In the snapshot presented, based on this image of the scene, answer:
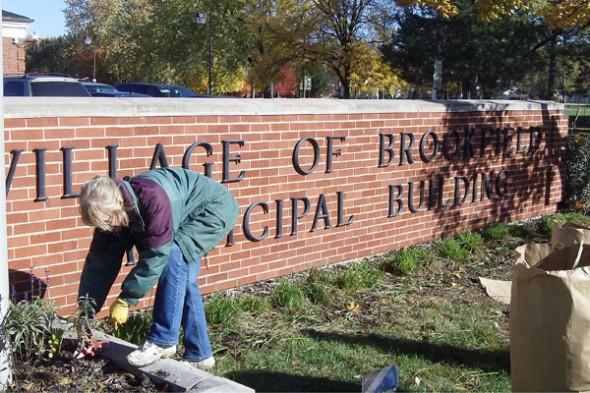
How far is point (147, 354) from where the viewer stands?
3912 millimetres

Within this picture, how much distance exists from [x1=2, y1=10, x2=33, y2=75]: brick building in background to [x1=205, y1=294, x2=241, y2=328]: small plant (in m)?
22.2

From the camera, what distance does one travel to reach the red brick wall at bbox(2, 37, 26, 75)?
2546cm

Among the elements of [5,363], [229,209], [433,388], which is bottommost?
[433,388]

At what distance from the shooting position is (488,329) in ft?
18.3

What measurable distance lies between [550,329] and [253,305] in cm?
255

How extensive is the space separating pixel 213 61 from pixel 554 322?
1193 inches

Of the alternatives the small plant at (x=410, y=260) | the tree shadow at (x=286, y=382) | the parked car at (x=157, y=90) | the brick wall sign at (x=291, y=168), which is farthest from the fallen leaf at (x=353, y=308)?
the parked car at (x=157, y=90)

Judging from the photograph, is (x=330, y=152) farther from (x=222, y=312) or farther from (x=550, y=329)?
(x=550, y=329)

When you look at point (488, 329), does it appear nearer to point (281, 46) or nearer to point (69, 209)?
point (69, 209)

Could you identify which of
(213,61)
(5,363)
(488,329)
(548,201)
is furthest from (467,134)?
(213,61)

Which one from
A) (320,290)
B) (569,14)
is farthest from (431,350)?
(569,14)

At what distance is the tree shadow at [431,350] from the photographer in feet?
16.2

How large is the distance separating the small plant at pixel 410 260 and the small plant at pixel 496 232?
1.39 m

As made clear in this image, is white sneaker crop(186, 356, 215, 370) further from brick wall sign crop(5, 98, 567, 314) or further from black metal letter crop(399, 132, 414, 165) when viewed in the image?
black metal letter crop(399, 132, 414, 165)
